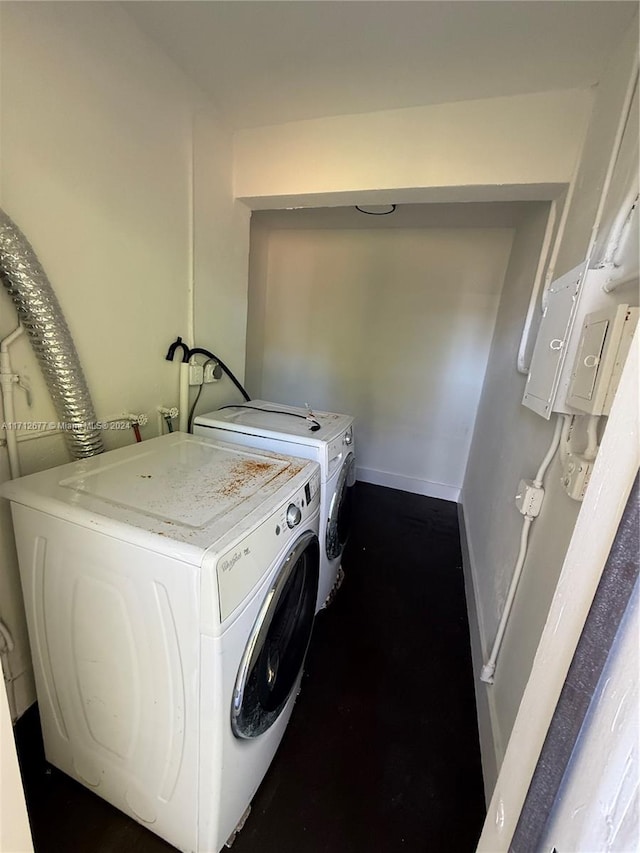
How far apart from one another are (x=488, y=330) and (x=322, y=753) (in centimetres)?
281

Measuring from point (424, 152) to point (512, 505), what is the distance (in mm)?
1540

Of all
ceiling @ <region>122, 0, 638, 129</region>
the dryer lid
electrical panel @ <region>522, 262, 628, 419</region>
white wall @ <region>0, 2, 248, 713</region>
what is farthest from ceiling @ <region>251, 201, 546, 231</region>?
the dryer lid

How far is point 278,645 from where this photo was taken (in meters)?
1.06

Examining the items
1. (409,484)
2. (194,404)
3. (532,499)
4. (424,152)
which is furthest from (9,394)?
(409,484)

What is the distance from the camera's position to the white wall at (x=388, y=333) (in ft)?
9.06

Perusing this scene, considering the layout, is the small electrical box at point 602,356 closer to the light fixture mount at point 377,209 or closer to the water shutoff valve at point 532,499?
the water shutoff valve at point 532,499

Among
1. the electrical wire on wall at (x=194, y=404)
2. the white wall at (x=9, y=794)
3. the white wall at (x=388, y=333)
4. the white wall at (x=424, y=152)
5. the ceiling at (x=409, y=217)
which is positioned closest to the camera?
the white wall at (x=9, y=794)

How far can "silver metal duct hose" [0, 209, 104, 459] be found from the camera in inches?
36.3

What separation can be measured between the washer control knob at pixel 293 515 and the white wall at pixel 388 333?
2281 mm

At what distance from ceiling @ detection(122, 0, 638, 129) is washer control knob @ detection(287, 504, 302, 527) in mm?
1492

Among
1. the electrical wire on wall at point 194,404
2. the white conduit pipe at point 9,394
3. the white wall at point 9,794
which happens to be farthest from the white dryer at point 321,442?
the white wall at point 9,794

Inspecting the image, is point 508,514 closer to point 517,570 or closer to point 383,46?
point 517,570

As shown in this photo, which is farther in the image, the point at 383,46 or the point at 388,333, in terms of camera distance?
the point at 388,333

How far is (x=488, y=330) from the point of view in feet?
9.10
